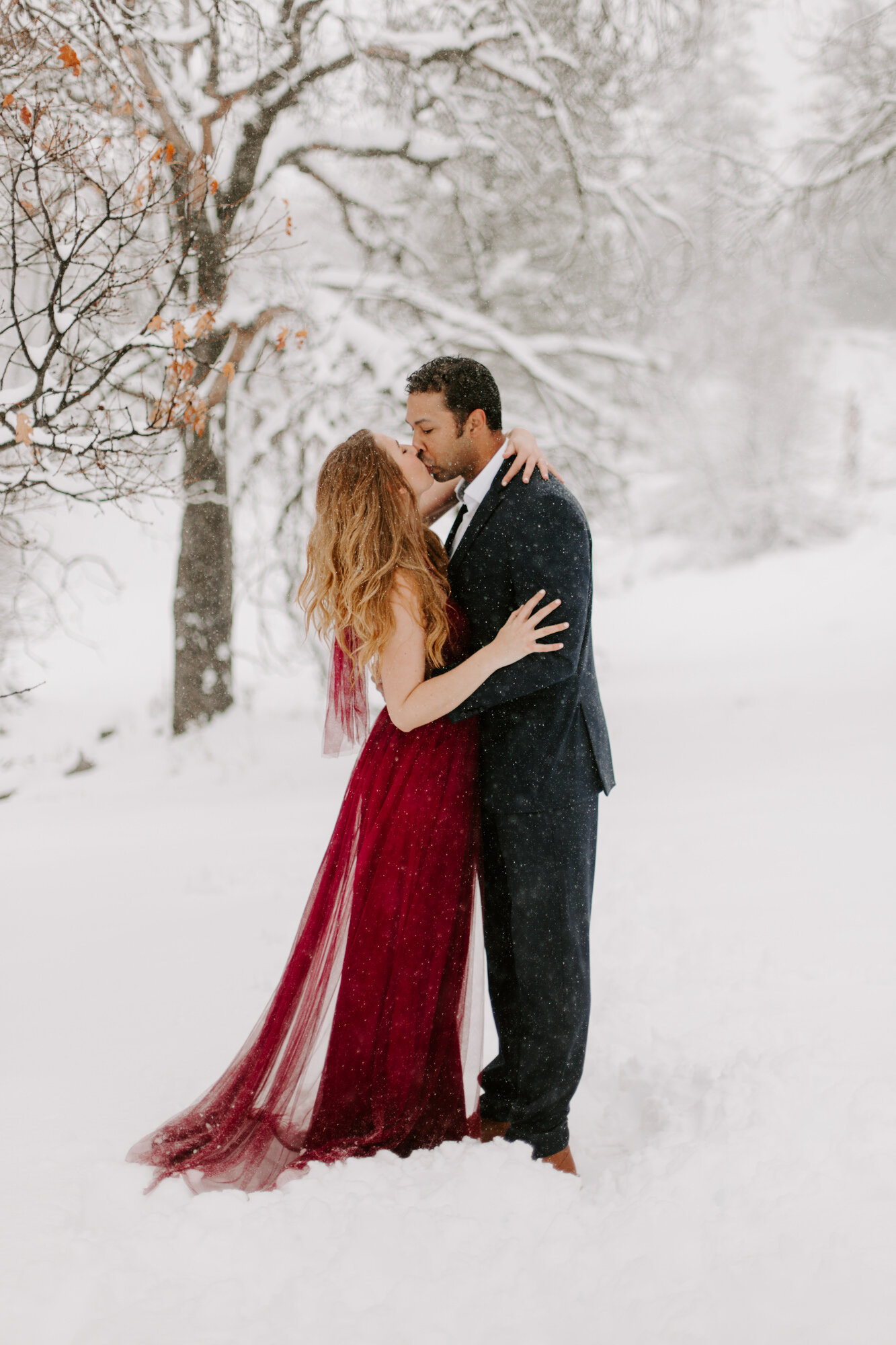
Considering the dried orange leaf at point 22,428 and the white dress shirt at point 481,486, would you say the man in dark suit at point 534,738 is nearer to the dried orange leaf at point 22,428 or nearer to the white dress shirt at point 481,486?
the white dress shirt at point 481,486

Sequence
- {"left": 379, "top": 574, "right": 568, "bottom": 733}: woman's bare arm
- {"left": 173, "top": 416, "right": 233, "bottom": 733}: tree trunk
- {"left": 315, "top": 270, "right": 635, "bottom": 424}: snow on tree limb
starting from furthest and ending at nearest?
{"left": 173, "top": 416, "right": 233, "bottom": 733}: tree trunk < {"left": 315, "top": 270, "right": 635, "bottom": 424}: snow on tree limb < {"left": 379, "top": 574, "right": 568, "bottom": 733}: woman's bare arm

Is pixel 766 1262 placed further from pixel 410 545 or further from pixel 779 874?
pixel 779 874

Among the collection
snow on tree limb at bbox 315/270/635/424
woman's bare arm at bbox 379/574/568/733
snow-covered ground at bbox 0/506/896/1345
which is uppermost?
snow on tree limb at bbox 315/270/635/424

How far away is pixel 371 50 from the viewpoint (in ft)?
19.5

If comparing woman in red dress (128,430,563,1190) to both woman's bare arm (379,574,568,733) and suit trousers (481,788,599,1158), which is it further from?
suit trousers (481,788,599,1158)

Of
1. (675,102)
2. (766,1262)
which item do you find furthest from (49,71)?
(675,102)

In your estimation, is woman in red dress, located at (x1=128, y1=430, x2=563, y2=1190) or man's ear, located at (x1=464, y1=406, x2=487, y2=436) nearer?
woman in red dress, located at (x1=128, y1=430, x2=563, y2=1190)

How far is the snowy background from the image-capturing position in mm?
1941

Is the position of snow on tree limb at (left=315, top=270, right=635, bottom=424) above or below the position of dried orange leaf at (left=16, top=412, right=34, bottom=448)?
above

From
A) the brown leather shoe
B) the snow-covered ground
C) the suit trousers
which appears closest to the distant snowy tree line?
the suit trousers

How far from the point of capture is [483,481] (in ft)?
8.12

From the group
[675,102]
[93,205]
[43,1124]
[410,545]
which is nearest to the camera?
[410,545]

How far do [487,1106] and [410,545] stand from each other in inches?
64.4

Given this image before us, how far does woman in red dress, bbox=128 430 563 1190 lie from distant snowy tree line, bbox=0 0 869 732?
986mm
